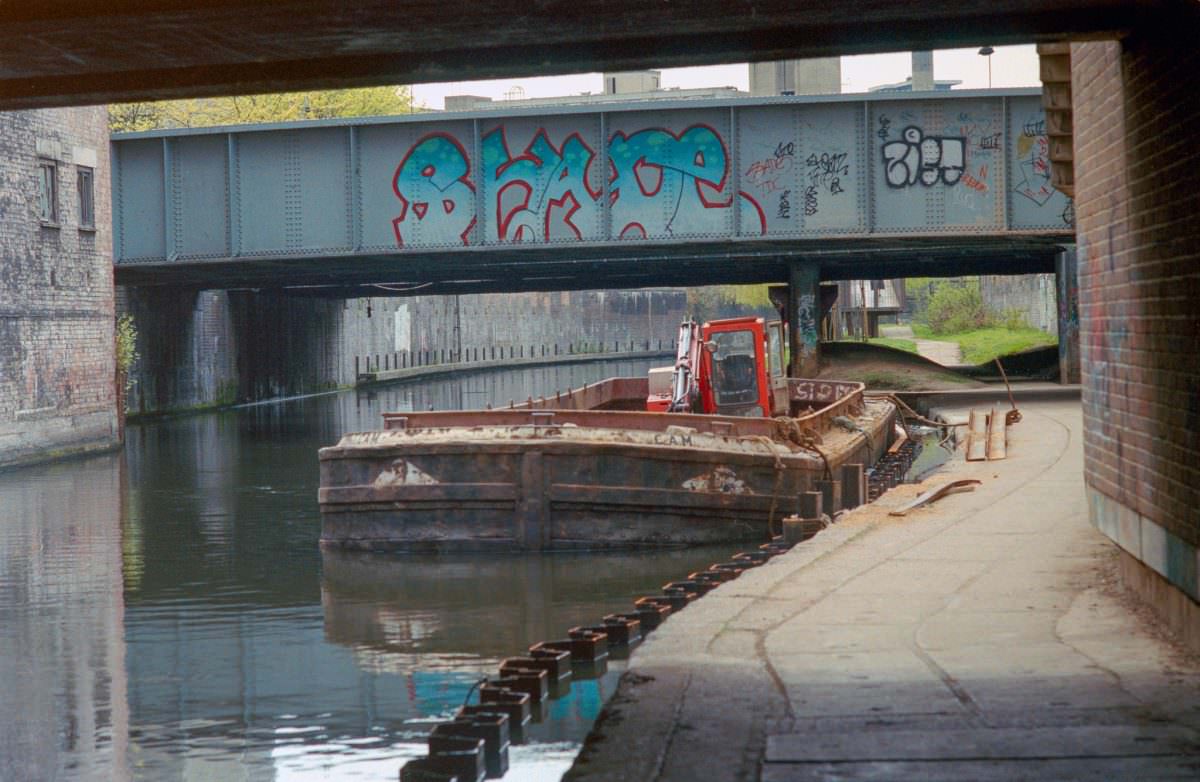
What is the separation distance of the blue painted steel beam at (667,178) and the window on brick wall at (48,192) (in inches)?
186

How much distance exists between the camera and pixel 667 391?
25.4 metres

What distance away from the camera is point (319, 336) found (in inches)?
2307

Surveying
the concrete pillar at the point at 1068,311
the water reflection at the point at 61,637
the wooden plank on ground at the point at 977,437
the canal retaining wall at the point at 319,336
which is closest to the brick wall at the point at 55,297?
the water reflection at the point at 61,637

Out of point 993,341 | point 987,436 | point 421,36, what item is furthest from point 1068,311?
point 421,36

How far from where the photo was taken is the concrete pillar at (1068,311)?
1448 inches

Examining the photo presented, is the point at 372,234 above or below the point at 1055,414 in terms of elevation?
above

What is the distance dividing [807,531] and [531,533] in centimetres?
295

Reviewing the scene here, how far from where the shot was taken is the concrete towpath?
268 inches

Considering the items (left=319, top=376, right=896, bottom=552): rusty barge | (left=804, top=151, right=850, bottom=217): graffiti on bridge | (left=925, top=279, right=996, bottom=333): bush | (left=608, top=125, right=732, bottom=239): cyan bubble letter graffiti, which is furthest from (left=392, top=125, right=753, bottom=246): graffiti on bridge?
(left=925, top=279, right=996, bottom=333): bush

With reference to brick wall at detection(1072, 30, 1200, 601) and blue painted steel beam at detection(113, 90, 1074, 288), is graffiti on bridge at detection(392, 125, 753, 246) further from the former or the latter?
brick wall at detection(1072, 30, 1200, 601)

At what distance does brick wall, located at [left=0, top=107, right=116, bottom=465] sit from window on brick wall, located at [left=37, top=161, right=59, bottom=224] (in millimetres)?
92

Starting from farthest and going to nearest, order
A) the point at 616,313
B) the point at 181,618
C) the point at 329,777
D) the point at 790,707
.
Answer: the point at 616,313, the point at 181,618, the point at 329,777, the point at 790,707

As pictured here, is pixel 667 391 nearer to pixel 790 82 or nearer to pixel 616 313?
pixel 790 82

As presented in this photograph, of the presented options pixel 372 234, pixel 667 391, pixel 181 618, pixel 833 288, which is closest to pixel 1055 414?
pixel 667 391
